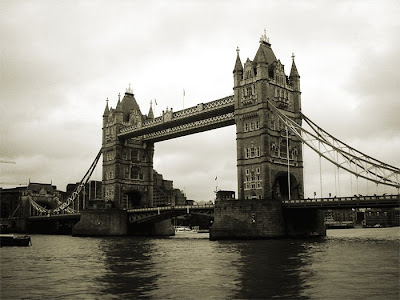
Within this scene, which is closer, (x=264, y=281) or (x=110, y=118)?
(x=264, y=281)

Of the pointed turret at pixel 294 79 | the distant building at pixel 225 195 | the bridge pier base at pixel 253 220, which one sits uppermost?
the pointed turret at pixel 294 79

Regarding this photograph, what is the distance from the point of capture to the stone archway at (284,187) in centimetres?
7862

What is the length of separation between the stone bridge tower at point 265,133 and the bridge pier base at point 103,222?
3201 centimetres

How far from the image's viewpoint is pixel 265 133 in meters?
75.9

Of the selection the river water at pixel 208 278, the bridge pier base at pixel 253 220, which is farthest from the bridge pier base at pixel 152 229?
the river water at pixel 208 278

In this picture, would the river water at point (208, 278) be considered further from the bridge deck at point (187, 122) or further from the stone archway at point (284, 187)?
the bridge deck at point (187, 122)

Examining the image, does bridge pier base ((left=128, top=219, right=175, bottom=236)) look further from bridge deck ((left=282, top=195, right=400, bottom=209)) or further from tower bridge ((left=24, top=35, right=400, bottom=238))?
bridge deck ((left=282, top=195, right=400, bottom=209))

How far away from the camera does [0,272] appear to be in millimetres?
31859

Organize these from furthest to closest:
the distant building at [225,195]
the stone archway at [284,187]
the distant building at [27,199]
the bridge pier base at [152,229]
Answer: the distant building at [27,199]
the bridge pier base at [152,229]
the stone archway at [284,187]
the distant building at [225,195]

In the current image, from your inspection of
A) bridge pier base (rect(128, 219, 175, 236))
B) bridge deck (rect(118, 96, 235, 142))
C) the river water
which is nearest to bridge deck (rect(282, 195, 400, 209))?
bridge deck (rect(118, 96, 235, 142))

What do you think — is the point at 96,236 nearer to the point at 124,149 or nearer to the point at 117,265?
the point at 124,149

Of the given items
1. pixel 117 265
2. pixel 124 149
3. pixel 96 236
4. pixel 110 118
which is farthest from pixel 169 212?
pixel 117 265

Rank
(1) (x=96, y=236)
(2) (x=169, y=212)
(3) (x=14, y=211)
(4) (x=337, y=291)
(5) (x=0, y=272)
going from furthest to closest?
(3) (x=14, y=211) → (1) (x=96, y=236) → (2) (x=169, y=212) → (5) (x=0, y=272) → (4) (x=337, y=291)

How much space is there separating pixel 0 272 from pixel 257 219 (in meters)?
43.0
